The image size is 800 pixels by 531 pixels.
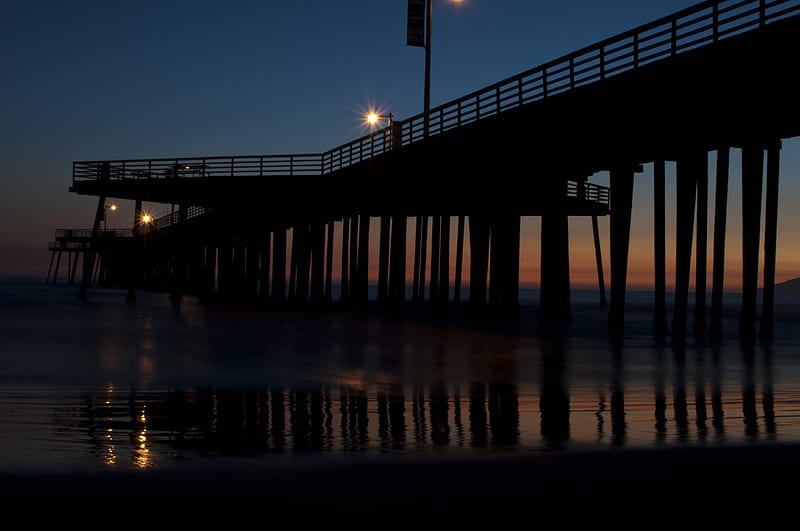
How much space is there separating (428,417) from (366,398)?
1846 mm

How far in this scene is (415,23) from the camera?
108 ft

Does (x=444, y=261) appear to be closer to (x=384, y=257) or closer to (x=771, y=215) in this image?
(x=384, y=257)

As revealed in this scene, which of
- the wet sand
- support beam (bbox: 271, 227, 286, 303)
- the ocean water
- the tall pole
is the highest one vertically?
the tall pole

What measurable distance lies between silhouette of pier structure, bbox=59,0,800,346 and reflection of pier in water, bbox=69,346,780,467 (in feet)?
25.4

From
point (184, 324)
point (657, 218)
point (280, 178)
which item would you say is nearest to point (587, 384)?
point (657, 218)

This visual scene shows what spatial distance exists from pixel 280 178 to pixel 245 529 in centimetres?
3454

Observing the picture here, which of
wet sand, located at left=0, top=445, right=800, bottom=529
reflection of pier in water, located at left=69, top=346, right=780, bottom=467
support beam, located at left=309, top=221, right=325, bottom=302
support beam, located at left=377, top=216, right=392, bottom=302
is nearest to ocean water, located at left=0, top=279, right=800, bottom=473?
reflection of pier in water, located at left=69, top=346, right=780, bottom=467

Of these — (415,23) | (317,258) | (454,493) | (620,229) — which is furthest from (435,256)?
(454,493)

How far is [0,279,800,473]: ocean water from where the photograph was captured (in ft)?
21.2

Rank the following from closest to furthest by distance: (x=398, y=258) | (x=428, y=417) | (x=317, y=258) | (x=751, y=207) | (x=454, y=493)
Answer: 1. (x=454, y=493)
2. (x=428, y=417)
3. (x=751, y=207)
4. (x=398, y=258)
5. (x=317, y=258)

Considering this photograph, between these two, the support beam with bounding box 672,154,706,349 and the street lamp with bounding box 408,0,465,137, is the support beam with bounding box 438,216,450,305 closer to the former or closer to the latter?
the street lamp with bounding box 408,0,465,137

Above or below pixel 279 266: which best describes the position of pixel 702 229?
above

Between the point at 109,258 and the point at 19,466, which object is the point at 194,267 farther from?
the point at 19,466

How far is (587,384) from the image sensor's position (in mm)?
11836
